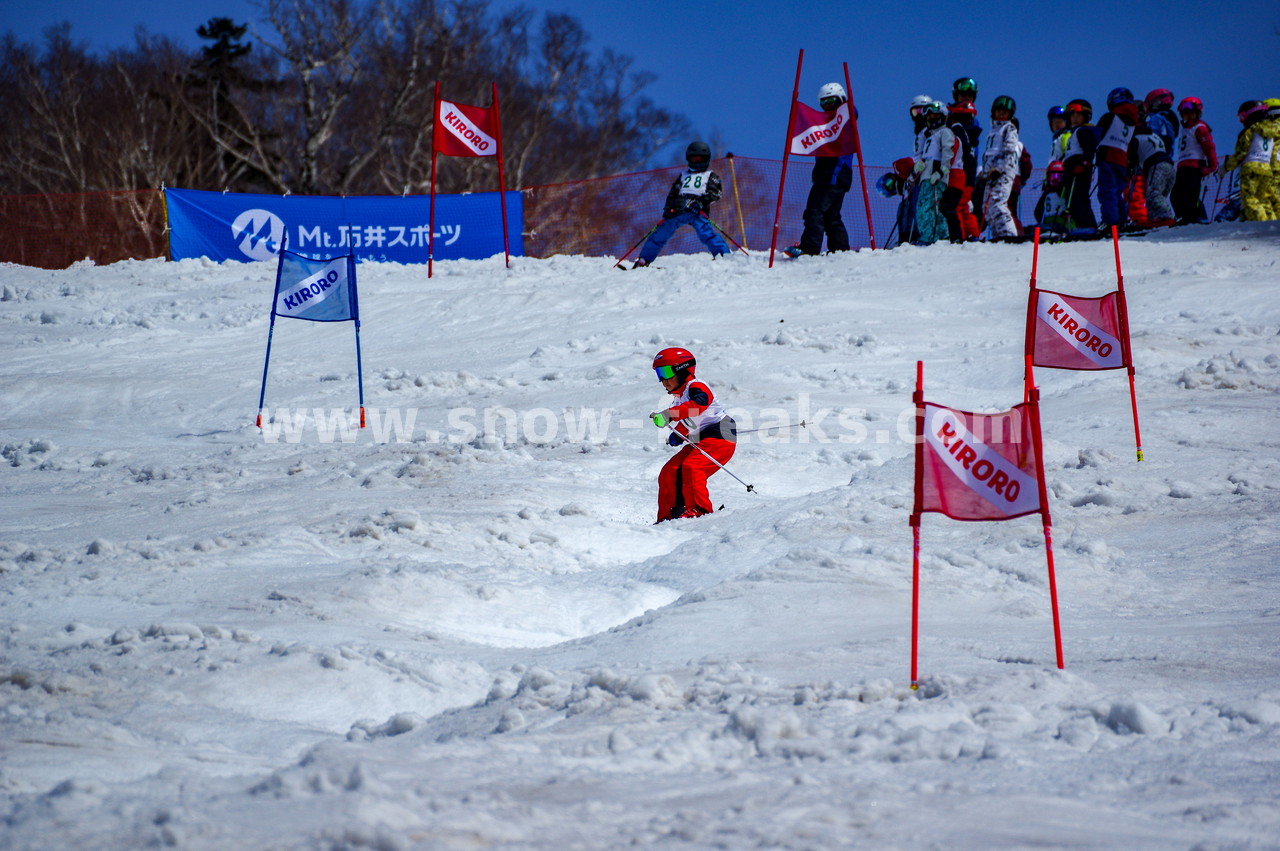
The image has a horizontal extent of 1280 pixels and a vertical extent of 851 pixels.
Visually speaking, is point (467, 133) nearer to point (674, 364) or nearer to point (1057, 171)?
point (1057, 171)

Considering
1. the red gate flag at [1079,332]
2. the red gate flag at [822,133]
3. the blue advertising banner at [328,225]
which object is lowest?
the red gate flag at [1079,332]

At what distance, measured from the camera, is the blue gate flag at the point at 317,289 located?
10273mm

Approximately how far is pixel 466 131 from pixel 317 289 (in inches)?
289

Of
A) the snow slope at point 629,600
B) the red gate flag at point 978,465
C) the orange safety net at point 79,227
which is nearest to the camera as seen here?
the snow slope at point 629,600

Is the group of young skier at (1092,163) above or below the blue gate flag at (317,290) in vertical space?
above

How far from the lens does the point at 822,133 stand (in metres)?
15.1

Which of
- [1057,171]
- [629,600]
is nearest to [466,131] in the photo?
[1057,171]

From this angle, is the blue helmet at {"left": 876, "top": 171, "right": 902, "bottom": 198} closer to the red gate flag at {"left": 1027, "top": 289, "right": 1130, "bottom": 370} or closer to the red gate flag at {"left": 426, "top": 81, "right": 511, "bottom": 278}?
the red gate flag at {"left": 426, "top": 81, "right": 511, "bottom": 278}

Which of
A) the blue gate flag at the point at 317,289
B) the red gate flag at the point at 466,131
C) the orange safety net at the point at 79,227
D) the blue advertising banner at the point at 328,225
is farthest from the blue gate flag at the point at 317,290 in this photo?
the orange safety net at the point at 79,227

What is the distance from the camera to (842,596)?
5.31m

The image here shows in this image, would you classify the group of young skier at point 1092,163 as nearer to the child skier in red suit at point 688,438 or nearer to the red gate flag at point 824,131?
the red gate flag at point 824,131

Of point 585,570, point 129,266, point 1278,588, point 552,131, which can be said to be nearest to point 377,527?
point 585,570

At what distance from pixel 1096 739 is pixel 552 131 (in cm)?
3521

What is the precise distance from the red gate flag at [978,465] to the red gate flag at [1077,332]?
392 cm
